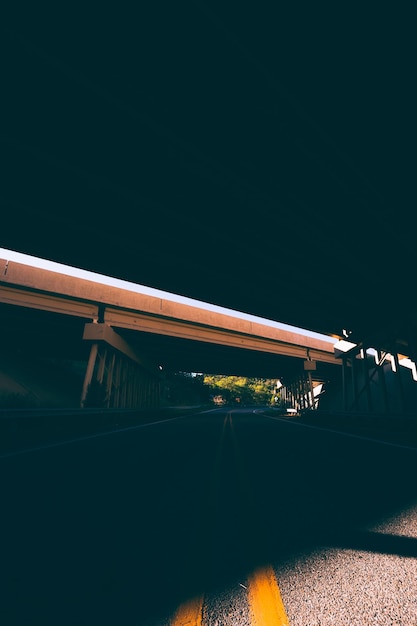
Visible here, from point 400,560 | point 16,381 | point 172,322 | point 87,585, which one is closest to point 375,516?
point 400,560

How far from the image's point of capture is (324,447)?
7.15 metres

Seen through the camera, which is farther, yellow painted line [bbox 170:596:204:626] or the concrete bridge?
the concrete bridge

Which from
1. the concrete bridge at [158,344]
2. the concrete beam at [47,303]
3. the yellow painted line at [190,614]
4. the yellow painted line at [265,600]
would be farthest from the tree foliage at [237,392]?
the yellow painted line at [190,614]

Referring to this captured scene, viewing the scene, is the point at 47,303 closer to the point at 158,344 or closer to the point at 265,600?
the point at 158,344

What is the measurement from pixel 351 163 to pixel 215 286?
8076 millimetres

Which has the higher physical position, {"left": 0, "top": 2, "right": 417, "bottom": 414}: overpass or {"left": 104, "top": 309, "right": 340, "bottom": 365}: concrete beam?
{"left": 0, "top": 2, "right": 417, "bottom": 414}: overpass

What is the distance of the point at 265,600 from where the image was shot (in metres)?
1.60

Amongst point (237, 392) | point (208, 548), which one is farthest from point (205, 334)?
point (237, 392)

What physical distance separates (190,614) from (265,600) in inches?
17.6

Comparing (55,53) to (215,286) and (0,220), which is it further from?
(215,286)

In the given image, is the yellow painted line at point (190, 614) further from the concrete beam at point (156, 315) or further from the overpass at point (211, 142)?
the concrete beam at point (156, 315)

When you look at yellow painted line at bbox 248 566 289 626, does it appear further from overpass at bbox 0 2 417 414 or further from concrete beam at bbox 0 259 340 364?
concrete beam at bbox 0 259 340 364

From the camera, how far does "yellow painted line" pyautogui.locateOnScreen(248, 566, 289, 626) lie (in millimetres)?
1444

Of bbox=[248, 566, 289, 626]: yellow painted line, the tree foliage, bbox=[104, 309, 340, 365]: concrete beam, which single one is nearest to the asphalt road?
bbox=[248, 566, 289, 626]: yellow painted line
